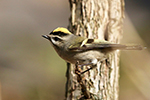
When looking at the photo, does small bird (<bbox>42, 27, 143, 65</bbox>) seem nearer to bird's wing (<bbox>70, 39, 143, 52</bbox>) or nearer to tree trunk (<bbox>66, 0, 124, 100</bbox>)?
bird's wing (<bbox>70, 39, 143, 52</bbox>)

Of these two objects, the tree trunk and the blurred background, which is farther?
the blurred background

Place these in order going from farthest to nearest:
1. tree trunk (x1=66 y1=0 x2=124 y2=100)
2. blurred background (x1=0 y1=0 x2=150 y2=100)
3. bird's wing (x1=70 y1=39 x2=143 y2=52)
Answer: blurred background (x1=0 y1=0 x2=150 y2=100) → tree trunk (x1=66 y1=0 x2=124 y2=100) → bird's wing (x1=70 y1=39 x2=143 y2=52)

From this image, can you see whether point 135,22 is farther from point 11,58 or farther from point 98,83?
Answer: point 11,58

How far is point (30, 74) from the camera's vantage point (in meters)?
5.13

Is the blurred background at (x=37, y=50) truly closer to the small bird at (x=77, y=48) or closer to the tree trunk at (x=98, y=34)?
the tree trunk at (x=98, y=34)

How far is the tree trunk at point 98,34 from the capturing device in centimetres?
302

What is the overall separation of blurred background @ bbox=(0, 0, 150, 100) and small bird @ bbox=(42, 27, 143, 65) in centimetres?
128

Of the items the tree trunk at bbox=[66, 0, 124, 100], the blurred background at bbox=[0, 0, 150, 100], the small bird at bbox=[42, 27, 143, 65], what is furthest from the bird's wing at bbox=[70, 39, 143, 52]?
the blurred background at bbox=[0, 0, 150, 100]

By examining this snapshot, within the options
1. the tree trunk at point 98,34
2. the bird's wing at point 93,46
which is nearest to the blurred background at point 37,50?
the tree trunk at point 98,34

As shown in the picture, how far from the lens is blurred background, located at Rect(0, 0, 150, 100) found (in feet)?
15.2

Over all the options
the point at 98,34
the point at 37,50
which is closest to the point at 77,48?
the point at 98,34

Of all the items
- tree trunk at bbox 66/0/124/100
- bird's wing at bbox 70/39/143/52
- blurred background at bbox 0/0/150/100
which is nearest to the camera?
bird's wing at bbox 70/39/143/52

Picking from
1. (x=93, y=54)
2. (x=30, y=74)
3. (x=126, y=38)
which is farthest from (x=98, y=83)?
(x=30, y=74)

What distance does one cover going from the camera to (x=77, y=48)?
2.39m
